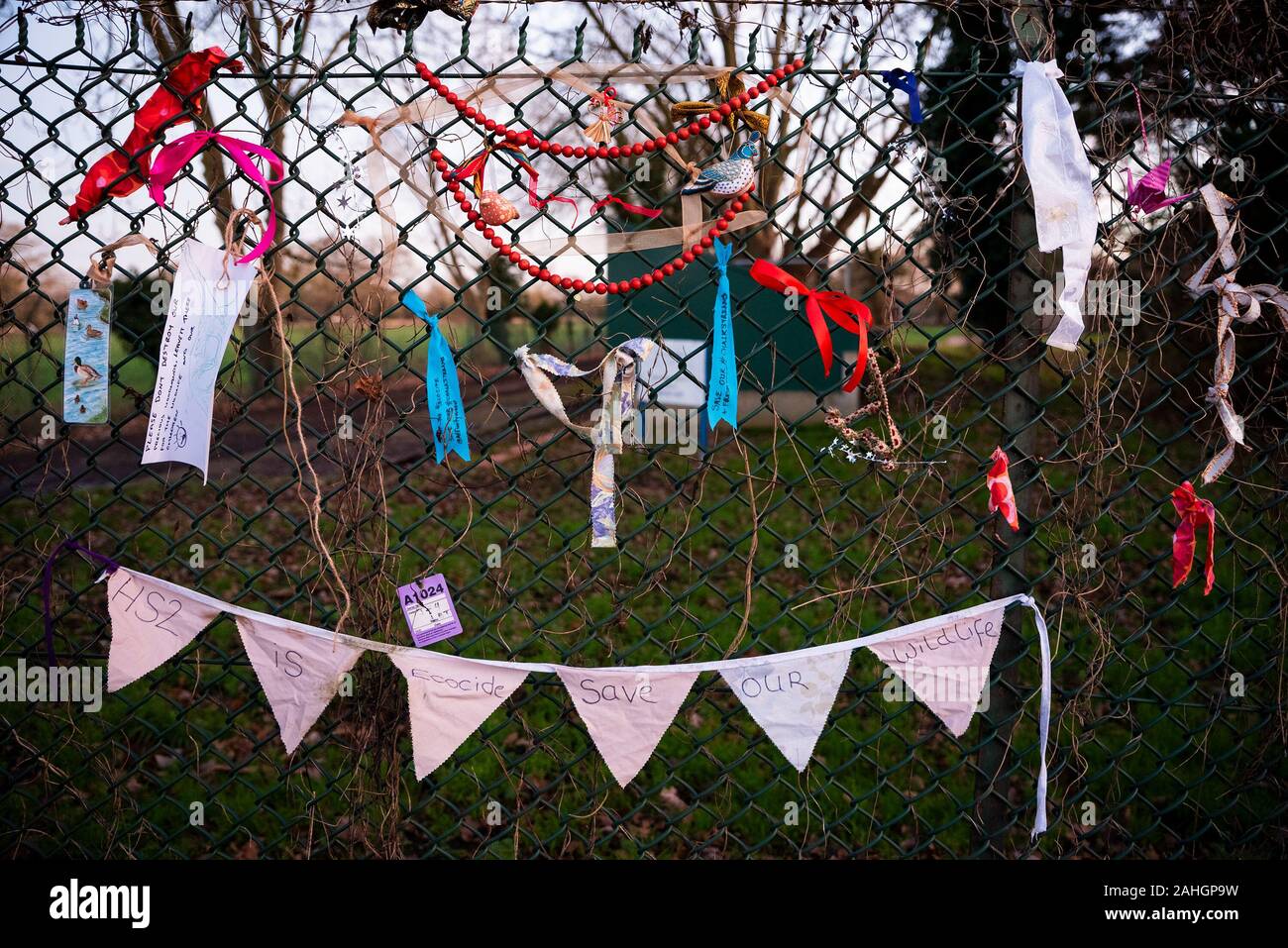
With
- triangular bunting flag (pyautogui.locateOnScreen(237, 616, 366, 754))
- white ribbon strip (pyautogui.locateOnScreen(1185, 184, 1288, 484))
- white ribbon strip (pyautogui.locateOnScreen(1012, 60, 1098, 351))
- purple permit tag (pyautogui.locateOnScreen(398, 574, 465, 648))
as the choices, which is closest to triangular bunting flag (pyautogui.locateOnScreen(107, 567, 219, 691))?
triangular bunting flag (pyautogui.locateOnScreen(237, 616, 366, 754))

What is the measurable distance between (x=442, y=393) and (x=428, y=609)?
0.50 meters

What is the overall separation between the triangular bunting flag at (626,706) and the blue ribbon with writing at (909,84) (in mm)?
1332

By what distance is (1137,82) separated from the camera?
6.66 feet

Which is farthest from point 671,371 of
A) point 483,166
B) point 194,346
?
point 194,346

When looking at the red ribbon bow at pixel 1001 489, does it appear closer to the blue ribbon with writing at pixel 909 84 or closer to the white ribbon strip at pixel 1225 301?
the white ribbon strip at pixel 1225 301

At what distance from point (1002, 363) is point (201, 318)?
1.82 m

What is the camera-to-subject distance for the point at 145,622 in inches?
81.3

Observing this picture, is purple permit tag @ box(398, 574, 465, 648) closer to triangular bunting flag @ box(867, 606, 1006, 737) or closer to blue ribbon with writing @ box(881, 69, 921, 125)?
triangular bunting flag @ box(867, 606, 1006, 737)

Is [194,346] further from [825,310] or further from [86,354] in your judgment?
[825,310]

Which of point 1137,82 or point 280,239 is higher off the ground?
point 1137,82

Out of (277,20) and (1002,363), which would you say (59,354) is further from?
(1002,363)

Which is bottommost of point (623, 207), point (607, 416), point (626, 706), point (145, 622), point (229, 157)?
point (626, 706)
